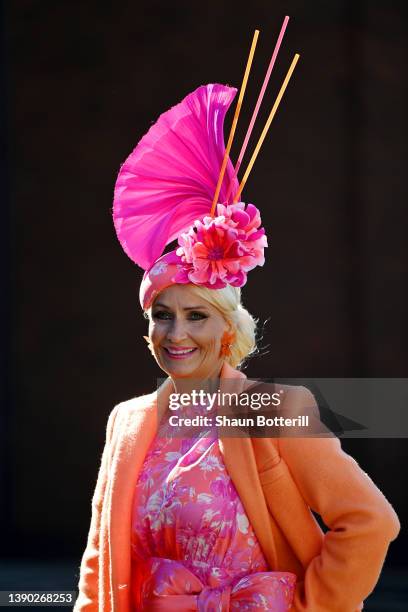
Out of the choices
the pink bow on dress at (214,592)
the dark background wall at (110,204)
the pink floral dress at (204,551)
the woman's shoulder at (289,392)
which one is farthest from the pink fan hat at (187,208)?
the dark background wall at (110,204)

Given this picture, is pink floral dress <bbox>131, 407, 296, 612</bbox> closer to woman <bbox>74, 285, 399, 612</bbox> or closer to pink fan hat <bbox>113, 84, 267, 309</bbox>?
woman <bbox>74, 285, 399, 612</bbox>

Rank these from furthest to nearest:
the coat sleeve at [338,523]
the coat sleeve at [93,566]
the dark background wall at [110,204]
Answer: the dark background wall at [110,204] < the coat sleeve at [93,566] < the coat sleeve at [338,523]

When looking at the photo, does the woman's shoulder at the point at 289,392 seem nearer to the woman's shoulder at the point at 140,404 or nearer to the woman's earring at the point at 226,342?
the woman's earring at the point at 226,342

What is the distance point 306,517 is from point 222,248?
2.07 feet

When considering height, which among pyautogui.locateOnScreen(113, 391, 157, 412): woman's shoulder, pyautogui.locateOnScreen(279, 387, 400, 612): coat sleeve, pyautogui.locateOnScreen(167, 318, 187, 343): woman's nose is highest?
pyautogui.locateOnScreen(167, 318, 187, 343): woman's nose

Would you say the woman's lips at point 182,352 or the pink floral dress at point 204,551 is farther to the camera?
the woman's lips at point 182,352

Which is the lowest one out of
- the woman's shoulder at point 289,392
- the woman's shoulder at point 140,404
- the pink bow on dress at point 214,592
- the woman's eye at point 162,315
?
the pink bow on dress at point 214,592

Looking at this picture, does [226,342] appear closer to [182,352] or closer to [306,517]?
[182,352]

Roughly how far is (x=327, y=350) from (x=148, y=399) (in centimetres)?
385

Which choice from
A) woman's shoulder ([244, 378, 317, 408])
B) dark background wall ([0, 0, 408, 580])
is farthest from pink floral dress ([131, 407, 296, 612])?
dark background wall ([0, 0, 408, 580])

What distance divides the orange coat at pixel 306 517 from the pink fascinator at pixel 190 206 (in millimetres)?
342

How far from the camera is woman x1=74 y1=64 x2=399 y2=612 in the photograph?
9.49 feet

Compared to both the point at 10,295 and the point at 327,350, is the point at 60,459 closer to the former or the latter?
Result: the point at 10,295

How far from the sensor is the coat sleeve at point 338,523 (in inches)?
113
